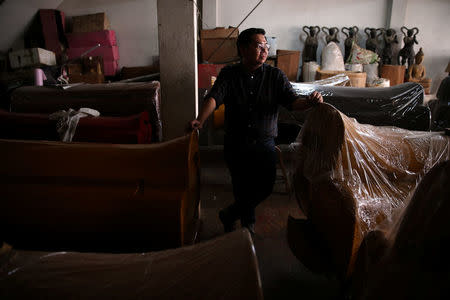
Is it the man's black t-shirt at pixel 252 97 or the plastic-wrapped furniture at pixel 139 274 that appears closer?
the plastic-wrapped furniture at pixel 139 274

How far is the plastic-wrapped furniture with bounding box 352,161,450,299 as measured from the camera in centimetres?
51

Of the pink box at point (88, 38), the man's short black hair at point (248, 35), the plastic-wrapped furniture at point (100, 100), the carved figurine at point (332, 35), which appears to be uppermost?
the carved figurine at point (332, 35)

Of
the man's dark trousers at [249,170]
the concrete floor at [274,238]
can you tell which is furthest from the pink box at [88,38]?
the man's dark trousers at [249,170]

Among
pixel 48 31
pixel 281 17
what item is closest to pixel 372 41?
pixel 281 17

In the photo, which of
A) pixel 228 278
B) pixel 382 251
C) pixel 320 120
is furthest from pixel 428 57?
pixel 228 278

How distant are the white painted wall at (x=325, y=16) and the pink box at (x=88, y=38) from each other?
2080mm

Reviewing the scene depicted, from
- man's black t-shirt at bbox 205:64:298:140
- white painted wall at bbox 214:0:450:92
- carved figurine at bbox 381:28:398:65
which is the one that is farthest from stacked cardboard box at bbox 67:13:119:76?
carved figurine at bbox 381:28:398:65

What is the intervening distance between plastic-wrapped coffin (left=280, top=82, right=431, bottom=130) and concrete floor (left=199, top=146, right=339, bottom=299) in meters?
0.99

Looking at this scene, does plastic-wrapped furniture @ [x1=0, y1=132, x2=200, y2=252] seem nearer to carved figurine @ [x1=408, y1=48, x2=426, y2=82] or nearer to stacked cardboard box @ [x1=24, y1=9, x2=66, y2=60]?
stacked cardboard box @ [x1=24, y1=9, x2=66, y2=60]

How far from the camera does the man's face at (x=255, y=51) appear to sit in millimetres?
1479

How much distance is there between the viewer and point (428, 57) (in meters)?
5.73

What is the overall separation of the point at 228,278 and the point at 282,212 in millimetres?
1749

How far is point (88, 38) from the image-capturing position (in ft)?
15.8

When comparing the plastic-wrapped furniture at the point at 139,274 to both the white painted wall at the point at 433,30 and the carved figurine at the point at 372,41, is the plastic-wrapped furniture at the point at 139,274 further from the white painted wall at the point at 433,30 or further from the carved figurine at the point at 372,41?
the white painted wall at the point at 433,30
